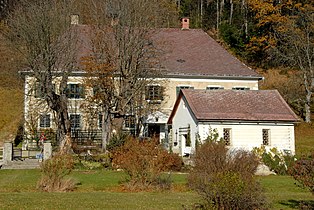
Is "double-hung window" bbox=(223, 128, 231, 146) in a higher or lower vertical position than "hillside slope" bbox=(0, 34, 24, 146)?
lower

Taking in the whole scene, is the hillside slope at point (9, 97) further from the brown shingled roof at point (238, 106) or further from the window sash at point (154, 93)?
the brown shingled roof at point (238, 106)

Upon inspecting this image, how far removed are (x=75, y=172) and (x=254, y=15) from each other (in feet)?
130

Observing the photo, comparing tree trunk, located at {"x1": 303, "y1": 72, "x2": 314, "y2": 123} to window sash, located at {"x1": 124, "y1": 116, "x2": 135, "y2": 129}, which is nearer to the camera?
window sash, located at {"x1": 124, "y1": 116, "x2": 135, "y2": 129}

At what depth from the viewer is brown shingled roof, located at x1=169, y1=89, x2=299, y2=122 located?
2777 centimetres

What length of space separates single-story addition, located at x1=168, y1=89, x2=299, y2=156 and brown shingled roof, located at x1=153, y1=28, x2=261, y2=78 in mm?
9398

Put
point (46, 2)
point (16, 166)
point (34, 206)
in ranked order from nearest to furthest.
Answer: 1. point (34, 206)
2. point (16, 166)
3. point (46, 2)

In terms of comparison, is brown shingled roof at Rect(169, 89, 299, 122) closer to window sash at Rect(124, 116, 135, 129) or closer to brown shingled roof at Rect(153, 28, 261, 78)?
window sash at Rect(124, 116, 135, 129)

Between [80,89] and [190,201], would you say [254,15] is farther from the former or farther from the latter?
[190,201]

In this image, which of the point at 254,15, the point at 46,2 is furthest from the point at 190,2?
the point at 46,2

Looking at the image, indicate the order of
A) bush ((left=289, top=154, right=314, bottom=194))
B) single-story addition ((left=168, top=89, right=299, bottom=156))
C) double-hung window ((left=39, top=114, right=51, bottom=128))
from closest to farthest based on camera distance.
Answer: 1. bush ((left=289, top=154, right=314, bottom=194))
2. single-story addition ((left=168, top=89, right=299, bottom=156))
3. double-hung window ((left=39, top=114, right=51, bottom=128))

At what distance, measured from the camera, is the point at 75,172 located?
23.3 metres

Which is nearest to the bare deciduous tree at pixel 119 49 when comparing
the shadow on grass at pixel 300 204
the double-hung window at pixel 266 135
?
the double-hung window at pixel 266 135

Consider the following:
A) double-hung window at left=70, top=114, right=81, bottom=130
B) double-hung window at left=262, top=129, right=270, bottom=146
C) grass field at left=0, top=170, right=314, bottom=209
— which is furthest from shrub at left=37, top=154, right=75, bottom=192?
double-hung window at left=70, top=114, right=81, bottom=130

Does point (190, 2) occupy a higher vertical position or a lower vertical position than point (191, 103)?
higher
